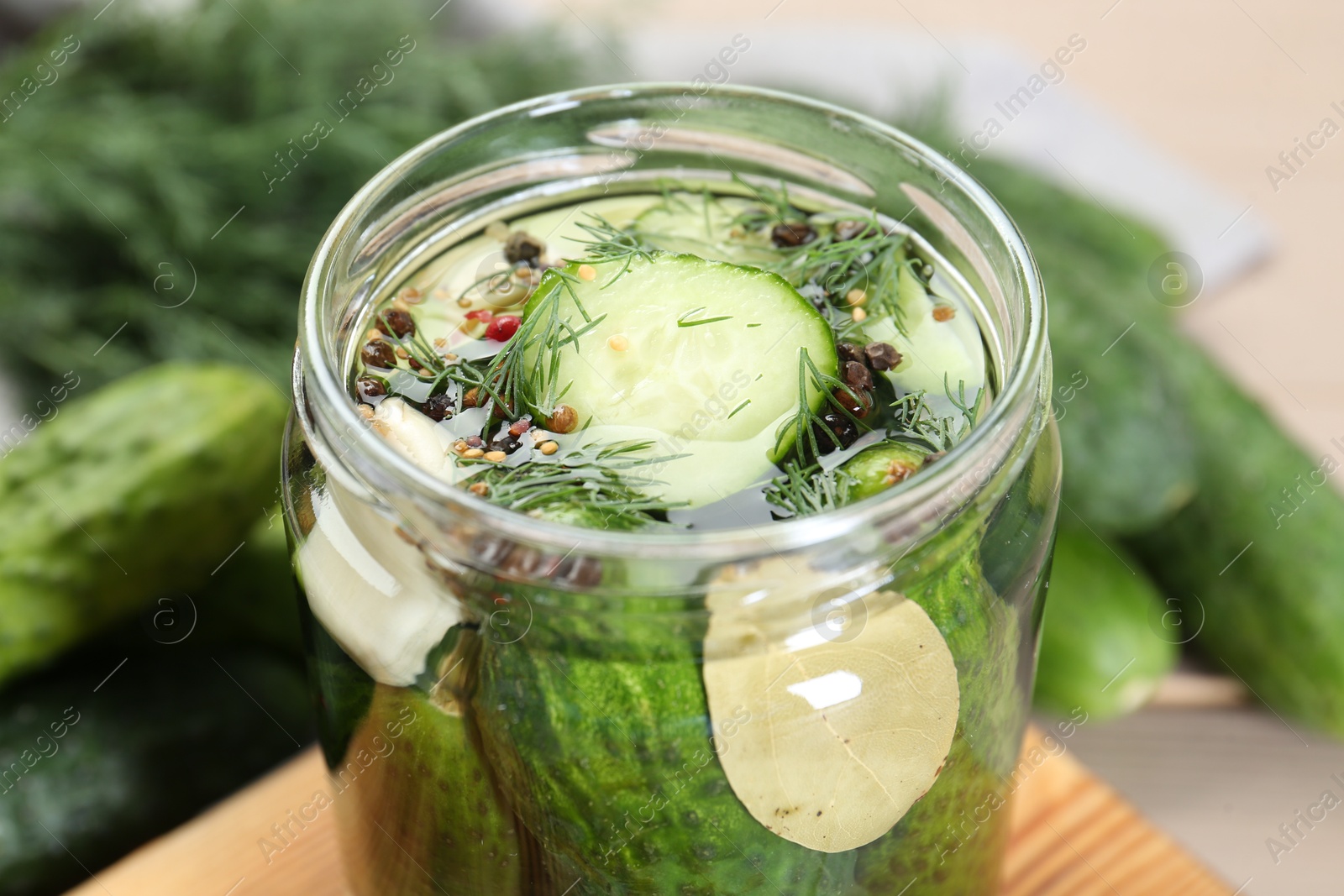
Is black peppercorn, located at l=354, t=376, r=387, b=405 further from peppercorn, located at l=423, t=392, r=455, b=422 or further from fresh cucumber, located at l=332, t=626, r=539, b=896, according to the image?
fresh cucumber, located at l=332, t=626, r=539, b=896

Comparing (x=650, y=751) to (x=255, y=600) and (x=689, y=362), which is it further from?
(x=255, y=600)

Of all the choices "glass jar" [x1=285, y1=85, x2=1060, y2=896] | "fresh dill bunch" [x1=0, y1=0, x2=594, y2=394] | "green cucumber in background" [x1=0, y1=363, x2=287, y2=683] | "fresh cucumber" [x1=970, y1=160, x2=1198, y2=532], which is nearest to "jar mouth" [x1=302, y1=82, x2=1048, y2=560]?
"glass jar" [x1=285, y1=85, x2=1060, y2=896]

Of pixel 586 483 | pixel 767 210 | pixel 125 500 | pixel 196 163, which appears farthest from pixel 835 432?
pixel 196 163

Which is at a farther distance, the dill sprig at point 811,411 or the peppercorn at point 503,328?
the peppercorn at point 503,328

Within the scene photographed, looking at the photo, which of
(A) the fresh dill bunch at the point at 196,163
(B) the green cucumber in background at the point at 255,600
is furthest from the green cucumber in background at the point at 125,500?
(A) the fresh dill bunch at the point at 196,163

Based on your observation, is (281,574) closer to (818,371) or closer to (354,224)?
(354,224)

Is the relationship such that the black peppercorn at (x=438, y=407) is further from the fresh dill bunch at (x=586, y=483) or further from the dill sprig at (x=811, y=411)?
the dill sprig at (x=811, y=411)

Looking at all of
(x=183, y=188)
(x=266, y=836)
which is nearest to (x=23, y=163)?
(x=183, y=188)
